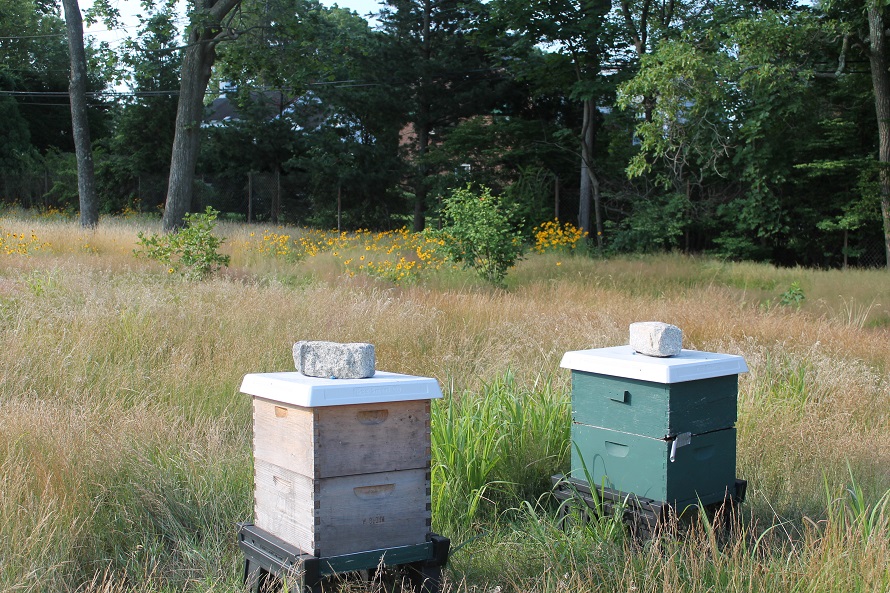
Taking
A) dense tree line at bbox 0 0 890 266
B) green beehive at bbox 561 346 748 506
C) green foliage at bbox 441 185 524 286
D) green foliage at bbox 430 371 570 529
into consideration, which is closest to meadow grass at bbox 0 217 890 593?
green foliage at bbox 430 371 570 529

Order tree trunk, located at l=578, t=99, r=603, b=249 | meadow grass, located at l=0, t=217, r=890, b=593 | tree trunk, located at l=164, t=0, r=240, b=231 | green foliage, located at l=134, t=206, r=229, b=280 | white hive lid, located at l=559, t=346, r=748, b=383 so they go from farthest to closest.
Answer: tree trunk, located at l=578, t=99, r=603, b=249
tree trunk, located at l=164, t=0, r=240, b=231
green foliage, located at l=134, t=206, r=229, b=280
white hive lid, located at l=559, t=346, r=748, b=383
meadow grass, located at l=0, t=217, r=890, b=593

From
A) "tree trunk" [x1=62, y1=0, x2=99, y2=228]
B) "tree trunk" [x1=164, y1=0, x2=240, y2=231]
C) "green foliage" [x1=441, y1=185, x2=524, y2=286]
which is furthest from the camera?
"tree trunk" [x1=62, y1=0, x2=99, y2=228]

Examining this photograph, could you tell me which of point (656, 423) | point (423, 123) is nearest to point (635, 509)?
point (656, 423)

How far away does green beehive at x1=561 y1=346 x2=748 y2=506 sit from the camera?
307 centimetres

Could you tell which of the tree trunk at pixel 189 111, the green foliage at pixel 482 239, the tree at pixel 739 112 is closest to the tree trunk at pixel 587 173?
the tree at pixel 739 112

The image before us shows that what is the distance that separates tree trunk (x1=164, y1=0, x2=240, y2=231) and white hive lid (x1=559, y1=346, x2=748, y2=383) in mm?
14295

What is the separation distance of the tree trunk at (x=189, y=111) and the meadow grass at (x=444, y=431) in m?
7.57

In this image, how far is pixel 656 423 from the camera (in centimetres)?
309

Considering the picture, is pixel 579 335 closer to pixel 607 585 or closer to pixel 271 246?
pixel 607 585

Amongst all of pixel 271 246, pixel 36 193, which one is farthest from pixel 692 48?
pixel 36 193

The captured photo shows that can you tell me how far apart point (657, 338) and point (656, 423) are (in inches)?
13.5

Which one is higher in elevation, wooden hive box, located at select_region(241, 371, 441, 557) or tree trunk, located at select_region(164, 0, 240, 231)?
tree trunk, located at select_region(164, 0, 240, 231)

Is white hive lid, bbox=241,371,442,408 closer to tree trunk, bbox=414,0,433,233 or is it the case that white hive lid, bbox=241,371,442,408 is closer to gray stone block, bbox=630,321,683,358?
gray stone block, bbox=630,321,683,358

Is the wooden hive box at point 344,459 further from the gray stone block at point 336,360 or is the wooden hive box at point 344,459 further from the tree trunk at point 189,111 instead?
the tree trunk at point 189,111
